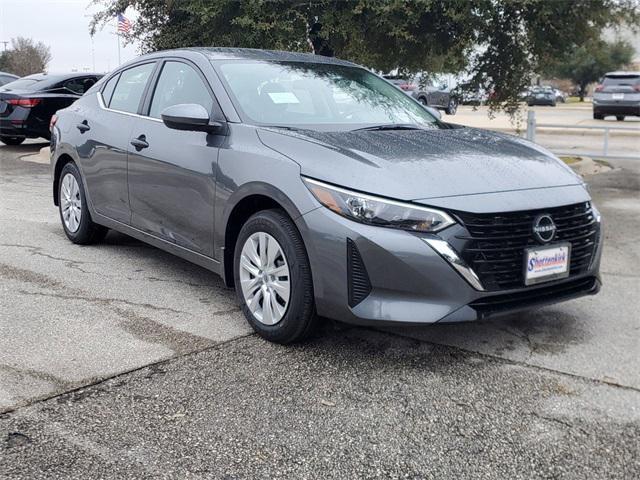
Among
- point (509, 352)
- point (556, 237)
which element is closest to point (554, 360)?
point (509, 352)

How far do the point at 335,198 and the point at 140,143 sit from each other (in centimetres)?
208

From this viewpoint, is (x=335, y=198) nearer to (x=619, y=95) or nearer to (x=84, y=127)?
(x=84, y=127)

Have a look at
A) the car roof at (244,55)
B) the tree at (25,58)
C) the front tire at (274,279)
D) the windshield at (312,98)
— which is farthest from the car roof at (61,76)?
the tree at (25,58)

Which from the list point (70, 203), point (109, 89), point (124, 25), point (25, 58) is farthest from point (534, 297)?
point (25, 58)

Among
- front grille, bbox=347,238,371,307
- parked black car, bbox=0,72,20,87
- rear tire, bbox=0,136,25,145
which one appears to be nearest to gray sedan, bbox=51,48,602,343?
front grille, bbox=347,238,371,307

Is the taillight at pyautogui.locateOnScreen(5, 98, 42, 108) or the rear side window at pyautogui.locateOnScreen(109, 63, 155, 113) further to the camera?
the taillight at pyautogui.locateOnScreen(5, 98, 42, 108)

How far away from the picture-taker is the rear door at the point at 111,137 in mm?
5398

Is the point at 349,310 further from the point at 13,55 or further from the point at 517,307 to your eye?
the point at 13,55

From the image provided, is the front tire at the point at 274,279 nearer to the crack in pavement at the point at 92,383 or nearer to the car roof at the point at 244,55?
the crack in pavement at the point at 92,383

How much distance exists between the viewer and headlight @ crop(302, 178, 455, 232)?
11.4 feet

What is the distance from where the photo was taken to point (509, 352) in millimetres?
3955

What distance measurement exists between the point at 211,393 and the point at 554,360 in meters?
1.82

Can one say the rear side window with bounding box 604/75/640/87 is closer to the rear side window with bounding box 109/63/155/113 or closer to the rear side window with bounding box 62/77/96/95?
the rear side window with bounding box 62/77/96/95

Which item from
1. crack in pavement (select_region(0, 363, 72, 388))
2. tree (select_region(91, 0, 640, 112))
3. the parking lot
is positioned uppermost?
tree (select_region(91, 0, 640, 112))
